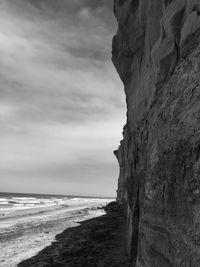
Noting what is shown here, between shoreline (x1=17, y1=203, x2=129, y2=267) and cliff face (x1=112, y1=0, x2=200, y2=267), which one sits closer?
cliff face (x1=112, y1=0, x2=200, y2=267)

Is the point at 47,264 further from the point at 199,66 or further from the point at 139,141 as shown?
the point at 199,66

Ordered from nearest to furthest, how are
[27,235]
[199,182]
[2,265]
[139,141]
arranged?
1. [199,182]
2. [139,141]
3. [2,265]
4. [27,235]

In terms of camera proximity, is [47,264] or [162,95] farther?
[47,264]

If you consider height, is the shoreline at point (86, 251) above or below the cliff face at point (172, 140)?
below

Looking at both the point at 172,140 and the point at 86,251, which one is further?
the point at 86,251

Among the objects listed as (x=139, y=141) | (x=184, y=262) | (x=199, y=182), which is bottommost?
(x=184, y=262)

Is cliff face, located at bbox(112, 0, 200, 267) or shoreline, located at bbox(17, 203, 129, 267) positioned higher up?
cliff face, located at bbox(112, 0, 200, 267)

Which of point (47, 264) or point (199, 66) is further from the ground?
point (199, 66)

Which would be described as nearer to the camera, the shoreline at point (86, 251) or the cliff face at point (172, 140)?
the cliff face at point (172, 140)

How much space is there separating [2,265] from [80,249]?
427 cm

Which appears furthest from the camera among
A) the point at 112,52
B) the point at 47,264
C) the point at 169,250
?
the point at 112,52

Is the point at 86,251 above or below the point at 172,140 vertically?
below

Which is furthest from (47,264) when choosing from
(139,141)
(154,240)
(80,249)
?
(154,240)

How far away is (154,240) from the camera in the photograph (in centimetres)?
1088
